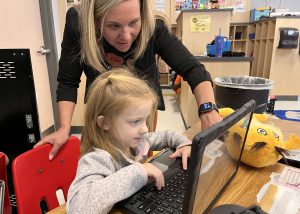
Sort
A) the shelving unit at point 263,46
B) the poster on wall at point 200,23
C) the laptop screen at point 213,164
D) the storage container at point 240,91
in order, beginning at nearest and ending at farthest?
the laptop screen at point 213,164
the storage container at point 240,91
the poster on wall at point 200,23
the shelving unit at point 263,46

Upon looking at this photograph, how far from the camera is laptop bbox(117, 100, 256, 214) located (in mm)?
400

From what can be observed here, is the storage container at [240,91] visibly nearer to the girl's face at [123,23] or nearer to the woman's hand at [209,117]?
the woman's hand at [209,117]

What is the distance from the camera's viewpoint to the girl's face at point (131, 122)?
0.73 meters

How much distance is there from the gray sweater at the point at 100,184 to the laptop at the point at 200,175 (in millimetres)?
37

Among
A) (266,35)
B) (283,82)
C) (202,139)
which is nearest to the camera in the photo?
(202,139)

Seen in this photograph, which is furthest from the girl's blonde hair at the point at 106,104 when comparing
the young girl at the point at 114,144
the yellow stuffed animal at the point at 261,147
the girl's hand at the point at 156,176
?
the yellow stuffed animal at the point at 261,147

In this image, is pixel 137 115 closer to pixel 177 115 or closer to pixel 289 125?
pixel 289 125

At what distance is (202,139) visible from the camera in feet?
1.22

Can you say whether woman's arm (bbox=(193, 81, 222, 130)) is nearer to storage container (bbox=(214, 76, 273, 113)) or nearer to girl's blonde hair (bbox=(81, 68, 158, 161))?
girl's blonde hair (bbox=(81, 68, 158, 161))

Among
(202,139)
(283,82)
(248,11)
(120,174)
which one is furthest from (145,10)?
(248,11)

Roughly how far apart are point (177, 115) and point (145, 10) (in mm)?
2673

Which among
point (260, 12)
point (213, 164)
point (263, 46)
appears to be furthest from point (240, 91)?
point (260, 12)

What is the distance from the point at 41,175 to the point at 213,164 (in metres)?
0.61

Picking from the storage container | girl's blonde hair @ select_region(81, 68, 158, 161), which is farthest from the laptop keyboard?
the storage container
